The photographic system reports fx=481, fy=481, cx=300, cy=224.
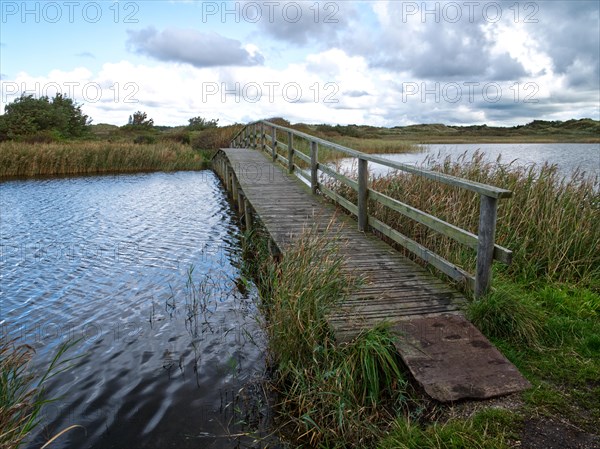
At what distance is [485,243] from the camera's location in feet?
13.7

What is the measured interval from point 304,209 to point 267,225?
146 cm

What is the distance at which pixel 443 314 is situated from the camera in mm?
4191

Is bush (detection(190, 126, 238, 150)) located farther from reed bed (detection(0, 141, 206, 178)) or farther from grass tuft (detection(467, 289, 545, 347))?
grass tuft (detection(467, 289, 545, 347))

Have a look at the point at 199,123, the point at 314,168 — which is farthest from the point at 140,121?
the point at 314,168

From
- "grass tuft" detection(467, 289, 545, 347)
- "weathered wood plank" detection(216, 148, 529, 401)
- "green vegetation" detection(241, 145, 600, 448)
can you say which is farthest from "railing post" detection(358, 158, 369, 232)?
"grass tuft" detection(467, 289, 545, 347)

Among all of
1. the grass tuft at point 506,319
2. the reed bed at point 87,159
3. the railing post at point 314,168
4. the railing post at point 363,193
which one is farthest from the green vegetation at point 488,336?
the reed bed at point 87,159

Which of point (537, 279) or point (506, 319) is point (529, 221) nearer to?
point (537, 279)

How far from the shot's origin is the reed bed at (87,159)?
23.5 metres

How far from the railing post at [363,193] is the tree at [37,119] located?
1328 inches

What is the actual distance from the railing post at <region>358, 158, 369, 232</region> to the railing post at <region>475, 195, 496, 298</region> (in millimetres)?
2928

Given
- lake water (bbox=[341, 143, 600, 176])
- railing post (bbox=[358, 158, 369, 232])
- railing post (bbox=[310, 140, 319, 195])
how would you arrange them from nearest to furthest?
1. railing post (bbox=[358, 158, 369, 232])
2. railing post (bbox=[310, 140, 319, 195])
3. lake water (bbox=[341, 143, 600, 176])

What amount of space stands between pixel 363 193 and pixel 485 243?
10.1 ft

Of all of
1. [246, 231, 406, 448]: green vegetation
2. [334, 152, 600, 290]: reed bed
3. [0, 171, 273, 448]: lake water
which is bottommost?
[0, 171, 273, 448]: lake water

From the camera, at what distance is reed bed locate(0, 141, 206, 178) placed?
23531 millimetres
